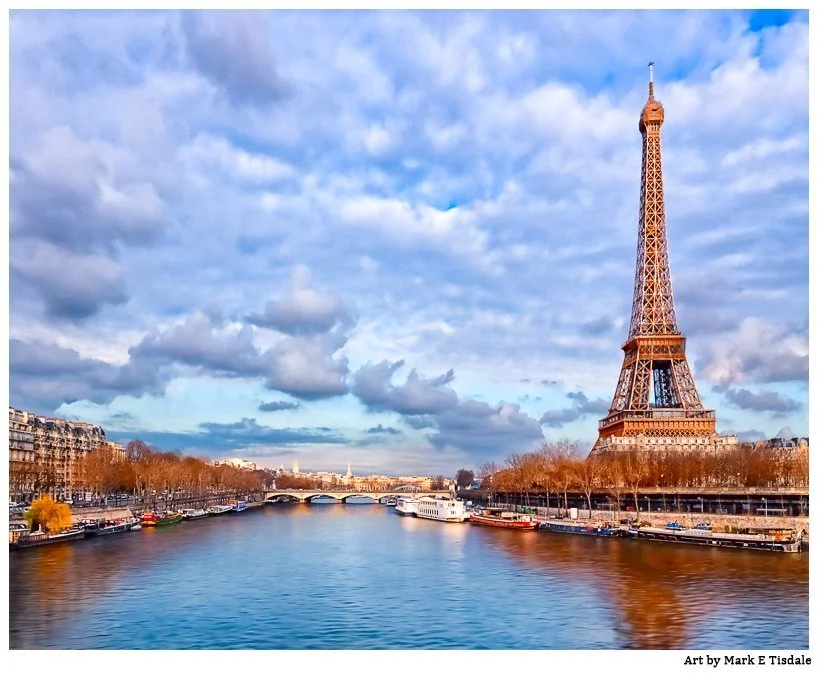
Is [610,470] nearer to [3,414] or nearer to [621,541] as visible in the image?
[621,541]

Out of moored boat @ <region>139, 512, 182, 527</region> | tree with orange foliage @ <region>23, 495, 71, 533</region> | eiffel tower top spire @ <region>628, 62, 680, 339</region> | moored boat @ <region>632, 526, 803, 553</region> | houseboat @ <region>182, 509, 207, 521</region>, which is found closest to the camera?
moored boat @ <region>632, 526, 803, 553</region>

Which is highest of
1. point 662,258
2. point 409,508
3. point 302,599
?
point 662,258

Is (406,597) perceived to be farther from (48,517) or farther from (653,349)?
(653,349)

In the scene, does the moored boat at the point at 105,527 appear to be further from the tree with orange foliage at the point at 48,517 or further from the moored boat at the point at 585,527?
the moored boat at the point at 585,527

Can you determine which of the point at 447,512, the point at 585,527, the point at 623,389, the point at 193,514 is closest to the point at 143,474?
the point at 193,514

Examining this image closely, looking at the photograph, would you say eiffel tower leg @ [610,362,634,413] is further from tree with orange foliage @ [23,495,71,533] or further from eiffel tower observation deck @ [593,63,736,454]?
tree with orange foliage @ [23,495,71,533]

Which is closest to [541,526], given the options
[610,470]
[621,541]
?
[610,470]

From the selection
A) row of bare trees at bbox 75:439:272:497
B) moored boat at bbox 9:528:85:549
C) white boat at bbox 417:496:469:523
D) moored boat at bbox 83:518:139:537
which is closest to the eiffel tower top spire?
white boat at bbox 417:496:469:523
